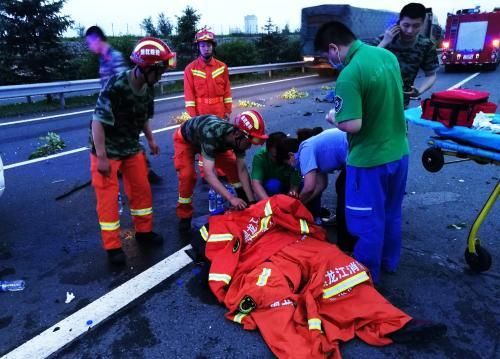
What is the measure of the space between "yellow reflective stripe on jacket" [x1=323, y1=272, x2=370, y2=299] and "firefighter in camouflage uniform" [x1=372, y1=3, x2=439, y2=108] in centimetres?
221

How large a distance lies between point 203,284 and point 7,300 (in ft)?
4.65

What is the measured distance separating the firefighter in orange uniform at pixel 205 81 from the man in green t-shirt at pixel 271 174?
1.97m

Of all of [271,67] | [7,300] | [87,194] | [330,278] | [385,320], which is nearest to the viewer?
[385,320]

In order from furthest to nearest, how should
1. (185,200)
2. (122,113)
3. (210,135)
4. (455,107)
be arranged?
(185,200)
(210,135)
(122,113)
(455,107)

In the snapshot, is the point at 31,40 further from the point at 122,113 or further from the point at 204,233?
the point at 204,233

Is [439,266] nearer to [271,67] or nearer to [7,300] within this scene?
[7,300]

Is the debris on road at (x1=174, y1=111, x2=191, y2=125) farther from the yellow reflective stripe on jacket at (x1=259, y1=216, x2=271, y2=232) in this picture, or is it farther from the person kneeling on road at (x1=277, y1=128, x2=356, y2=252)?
the yellow reflective stripe on jacket at (x1=259, y1=216, x2=271, y2=232)

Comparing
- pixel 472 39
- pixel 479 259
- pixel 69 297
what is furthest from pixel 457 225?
pixel 472 39

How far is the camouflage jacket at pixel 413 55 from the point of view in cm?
408

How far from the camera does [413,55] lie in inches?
161

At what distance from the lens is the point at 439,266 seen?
3.19 metres

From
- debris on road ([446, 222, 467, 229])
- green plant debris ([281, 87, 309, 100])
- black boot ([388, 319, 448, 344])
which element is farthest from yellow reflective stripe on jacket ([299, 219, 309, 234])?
green plant debris ([281, 87, 309, 100])

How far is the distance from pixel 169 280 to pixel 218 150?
123cm

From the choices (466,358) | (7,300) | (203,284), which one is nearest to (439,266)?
(466,358)
